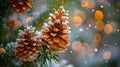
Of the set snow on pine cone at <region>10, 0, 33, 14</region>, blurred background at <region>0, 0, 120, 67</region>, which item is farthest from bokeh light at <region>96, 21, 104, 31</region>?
snow on pine cone at <region>10, 0, 33, 14</region>

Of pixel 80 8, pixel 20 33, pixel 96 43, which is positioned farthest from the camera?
pixel 96 43

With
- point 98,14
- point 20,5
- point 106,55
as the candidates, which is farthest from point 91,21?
point 20,5

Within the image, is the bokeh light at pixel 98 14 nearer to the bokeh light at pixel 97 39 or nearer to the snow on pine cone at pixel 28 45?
the bokeh light at pixel 97 39

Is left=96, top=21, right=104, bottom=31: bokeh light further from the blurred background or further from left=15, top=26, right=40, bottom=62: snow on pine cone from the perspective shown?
left=15, top=26, right=40, bottom=62: snow on pine cone

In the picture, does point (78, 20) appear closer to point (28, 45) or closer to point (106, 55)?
point (106, 55)

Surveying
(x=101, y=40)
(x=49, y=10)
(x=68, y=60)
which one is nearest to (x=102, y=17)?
(x=101, y=40)

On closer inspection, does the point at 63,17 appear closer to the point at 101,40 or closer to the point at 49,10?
the point at 49,10
